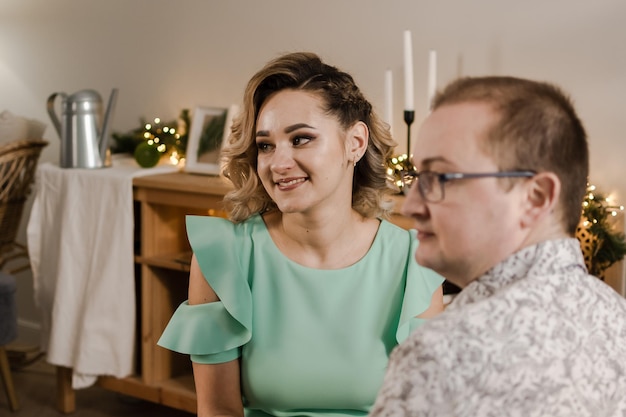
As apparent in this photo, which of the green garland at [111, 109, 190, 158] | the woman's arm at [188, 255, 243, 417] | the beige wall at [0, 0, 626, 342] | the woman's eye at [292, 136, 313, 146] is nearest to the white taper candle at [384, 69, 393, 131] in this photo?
the beige wall at [0, 0, 626, 342]

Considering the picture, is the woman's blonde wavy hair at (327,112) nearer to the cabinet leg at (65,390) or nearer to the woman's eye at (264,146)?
the woman's eye at (264,146)

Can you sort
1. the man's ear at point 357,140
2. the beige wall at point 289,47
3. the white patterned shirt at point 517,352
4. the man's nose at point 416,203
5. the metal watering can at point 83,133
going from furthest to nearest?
the metal watering can at point 83,133, the beige wall at point 289,47, the man's ear at point 357,140, the man's nose at point 416,203, the white patterned shirt at point 517,352

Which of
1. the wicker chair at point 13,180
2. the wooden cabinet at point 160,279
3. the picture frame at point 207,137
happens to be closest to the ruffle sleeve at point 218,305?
the wooden cabinet at point 160,279

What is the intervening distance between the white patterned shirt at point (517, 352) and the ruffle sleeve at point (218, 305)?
845 millimetres

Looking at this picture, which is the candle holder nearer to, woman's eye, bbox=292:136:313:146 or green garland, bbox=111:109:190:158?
green garland, bbox=111:109:190:158

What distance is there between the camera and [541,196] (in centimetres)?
97

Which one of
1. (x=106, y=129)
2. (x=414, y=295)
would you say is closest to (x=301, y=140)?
(x=414, y=295)

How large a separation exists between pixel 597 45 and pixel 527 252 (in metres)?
1.96

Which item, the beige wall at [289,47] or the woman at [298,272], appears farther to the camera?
the beige wall at [289,47]

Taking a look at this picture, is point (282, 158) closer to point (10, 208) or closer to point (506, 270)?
point (506, 270)

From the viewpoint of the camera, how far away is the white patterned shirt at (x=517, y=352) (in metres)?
0.90

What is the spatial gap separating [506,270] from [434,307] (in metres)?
0.93

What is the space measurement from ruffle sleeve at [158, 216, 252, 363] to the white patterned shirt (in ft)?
2.77

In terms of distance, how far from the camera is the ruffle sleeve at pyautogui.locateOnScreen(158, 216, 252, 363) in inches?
69.4
